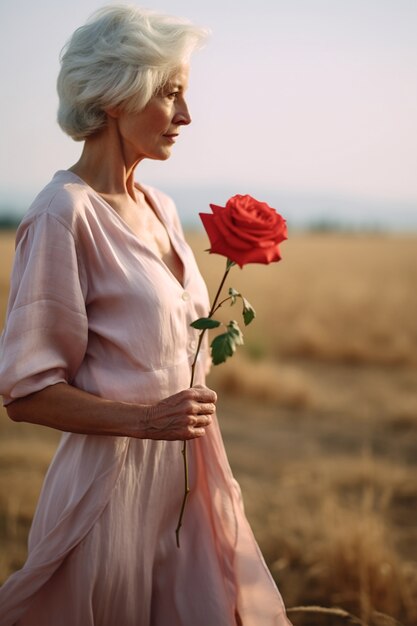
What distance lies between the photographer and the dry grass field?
11.5 feet

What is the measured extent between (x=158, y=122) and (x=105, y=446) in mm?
794

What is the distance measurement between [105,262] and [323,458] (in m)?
4.55

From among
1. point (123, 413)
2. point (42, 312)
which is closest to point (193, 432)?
point (123, 413)

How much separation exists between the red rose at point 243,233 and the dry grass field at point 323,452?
1501mm

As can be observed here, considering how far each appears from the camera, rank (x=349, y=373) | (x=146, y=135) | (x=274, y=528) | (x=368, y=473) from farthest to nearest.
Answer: (x=349, y=373) → (x=368, y=473) → (x=274, y=528) → (x=146, y=135)

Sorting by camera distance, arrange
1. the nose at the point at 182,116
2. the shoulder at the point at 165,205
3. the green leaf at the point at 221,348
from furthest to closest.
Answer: the shoulder at the point at 165,205 < the nose at the point at 182,116 < the green leaf at the point at 221,348

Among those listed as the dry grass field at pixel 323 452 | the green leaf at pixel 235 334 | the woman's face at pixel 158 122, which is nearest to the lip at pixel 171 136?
the woman's face at pixel 158 122

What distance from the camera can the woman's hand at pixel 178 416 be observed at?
5.77 feet

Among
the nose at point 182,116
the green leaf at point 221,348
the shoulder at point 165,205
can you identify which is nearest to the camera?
the green leaf at point 221,348

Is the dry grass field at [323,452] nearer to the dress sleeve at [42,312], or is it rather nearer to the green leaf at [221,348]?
the green leaf at [221,348]

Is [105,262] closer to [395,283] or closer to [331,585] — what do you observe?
[331,585]

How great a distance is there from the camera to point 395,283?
18.3m

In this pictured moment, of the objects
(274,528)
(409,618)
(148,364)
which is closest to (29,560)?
(148,364)

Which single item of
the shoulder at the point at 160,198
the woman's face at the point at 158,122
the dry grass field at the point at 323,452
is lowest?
the dry grass field at the point at 323,452
